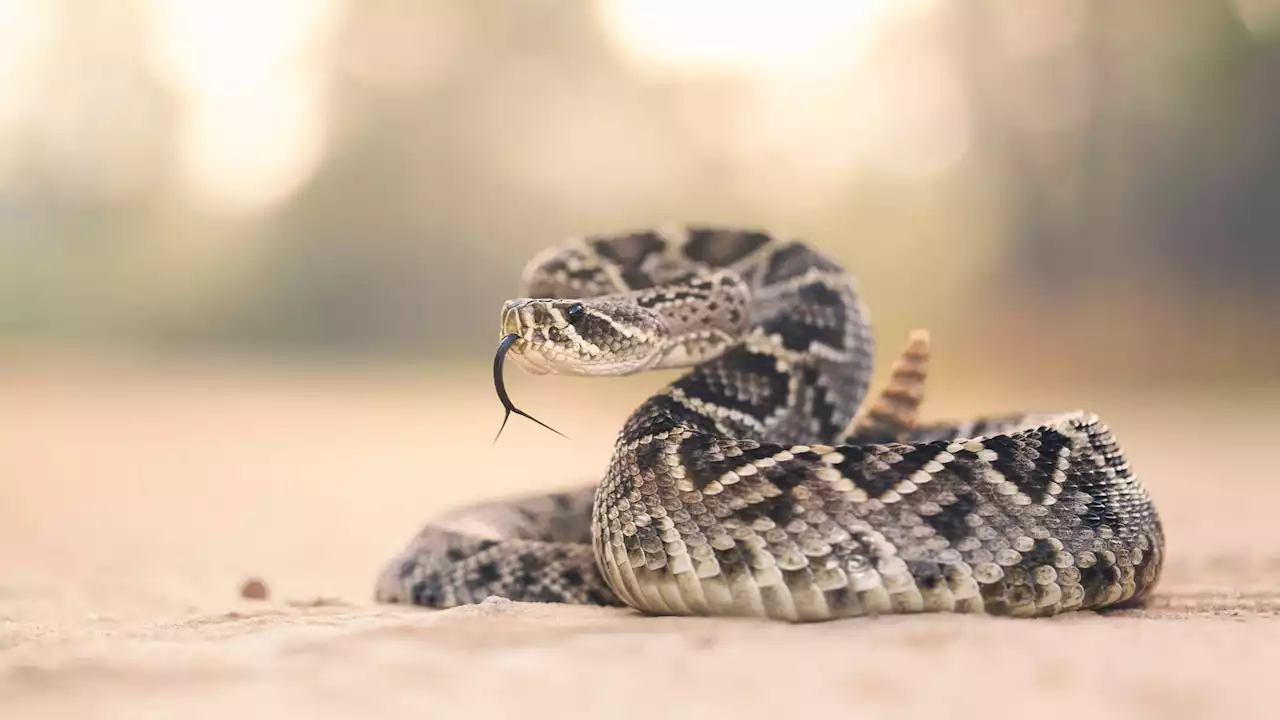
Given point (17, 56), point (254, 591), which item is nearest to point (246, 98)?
point (17, 56)

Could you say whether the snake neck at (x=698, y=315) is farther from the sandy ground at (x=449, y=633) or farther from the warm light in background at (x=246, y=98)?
the warm light in background at (x=246, y=98)

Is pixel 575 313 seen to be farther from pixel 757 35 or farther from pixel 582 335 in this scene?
pixel 757 35

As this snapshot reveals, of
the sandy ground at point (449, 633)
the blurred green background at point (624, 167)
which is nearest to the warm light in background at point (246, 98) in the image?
the blurred green background at point (624, 167)

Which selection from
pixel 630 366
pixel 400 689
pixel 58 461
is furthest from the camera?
pixel 58 461

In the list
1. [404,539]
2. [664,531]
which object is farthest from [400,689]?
[404,539]

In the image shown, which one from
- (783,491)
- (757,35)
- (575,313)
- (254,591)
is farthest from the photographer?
(757,35)

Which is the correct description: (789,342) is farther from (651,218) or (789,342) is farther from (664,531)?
(651,218)
